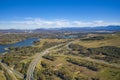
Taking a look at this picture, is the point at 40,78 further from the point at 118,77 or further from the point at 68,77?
the point at 118,77

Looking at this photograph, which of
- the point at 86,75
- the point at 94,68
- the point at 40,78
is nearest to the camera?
the point at 40,78

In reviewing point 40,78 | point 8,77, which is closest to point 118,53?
point 40,78

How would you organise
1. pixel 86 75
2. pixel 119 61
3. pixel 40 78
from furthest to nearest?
pixel 119 61
pixel 86 75
pixel 40 78

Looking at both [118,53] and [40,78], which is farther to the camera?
[118,53]

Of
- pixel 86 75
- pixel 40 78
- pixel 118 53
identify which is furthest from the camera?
pixel 118 53

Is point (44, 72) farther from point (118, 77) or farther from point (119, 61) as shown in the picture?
point (119, 61)

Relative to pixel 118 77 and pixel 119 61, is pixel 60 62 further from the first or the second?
pixel 118 77

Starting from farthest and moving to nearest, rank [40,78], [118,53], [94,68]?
[118,53]
[94,68]
[40,78]

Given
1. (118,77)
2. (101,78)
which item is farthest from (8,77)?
(118,77)

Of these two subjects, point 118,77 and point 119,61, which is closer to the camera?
point 118,77
